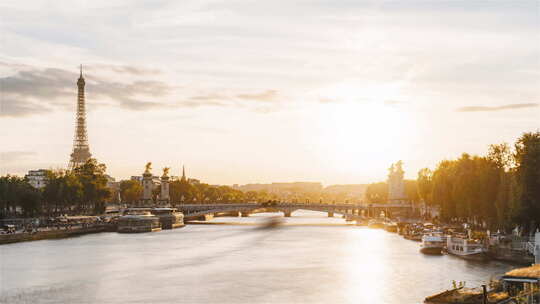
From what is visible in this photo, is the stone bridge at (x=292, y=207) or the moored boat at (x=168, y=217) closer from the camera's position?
the moored boat at (x=168, y=217)

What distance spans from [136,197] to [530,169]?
11152cm

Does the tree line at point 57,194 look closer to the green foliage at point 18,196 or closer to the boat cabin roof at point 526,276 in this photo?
the green foliage at point 18,196

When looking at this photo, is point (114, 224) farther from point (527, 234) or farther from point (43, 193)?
point (527, 234)

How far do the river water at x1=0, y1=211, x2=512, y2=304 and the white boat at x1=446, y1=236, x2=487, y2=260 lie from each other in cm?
85

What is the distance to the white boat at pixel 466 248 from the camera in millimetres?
54094

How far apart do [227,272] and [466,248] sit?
19.1 metres

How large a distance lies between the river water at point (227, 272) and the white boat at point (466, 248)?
2.78ft

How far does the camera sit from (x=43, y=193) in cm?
10031

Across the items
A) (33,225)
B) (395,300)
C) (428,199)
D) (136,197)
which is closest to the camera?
(395,300)

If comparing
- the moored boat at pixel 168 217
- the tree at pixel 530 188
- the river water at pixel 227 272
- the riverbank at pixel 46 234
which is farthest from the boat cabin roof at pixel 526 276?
the moored boat at pixel 168 217

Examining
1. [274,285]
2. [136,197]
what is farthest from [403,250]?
[136,197]

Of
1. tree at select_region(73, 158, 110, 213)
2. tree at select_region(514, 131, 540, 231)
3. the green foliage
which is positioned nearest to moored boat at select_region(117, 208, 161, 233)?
tree at select_region(73, 158, 110, 213)

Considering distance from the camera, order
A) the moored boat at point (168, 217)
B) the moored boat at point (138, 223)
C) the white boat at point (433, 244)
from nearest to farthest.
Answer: the white boat at point (433, 244) < the moored boat at point (138, 223) < the moored boat at point (168, 217)

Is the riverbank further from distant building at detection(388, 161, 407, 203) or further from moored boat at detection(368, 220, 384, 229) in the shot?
distant building at detection(388, 161, 407, 203)
